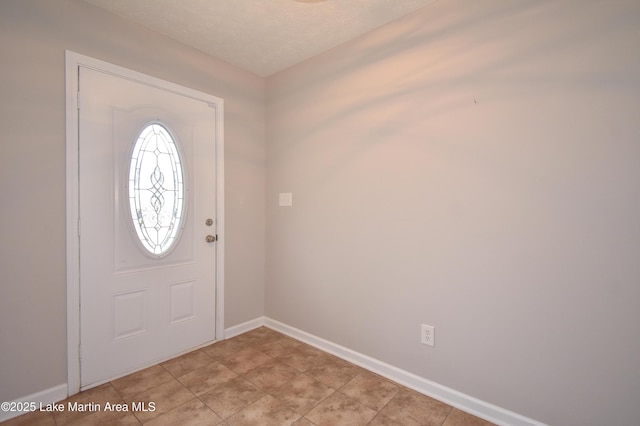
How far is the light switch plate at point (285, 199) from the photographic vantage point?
2.80 metres

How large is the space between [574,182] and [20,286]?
10.3ft

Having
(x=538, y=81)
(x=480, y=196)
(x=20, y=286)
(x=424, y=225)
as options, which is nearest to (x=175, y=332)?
(x=20, y=286)

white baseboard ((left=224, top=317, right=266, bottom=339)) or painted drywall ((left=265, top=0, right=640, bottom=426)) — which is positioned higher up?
painted drywall ((left=265, top=0, right=640, bottom=426))

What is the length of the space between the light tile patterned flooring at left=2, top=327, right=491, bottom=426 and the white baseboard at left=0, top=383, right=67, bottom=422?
36 millimetres

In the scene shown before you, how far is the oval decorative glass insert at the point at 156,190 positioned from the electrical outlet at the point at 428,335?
2.02m

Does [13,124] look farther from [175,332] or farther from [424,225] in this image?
[424,225]

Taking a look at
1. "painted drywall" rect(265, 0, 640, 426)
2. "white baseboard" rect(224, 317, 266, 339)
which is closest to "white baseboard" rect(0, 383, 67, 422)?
"white baseboard" rect(224, 317, 266, 339)

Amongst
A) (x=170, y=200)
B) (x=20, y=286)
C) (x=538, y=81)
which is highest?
(x=538, y=81)

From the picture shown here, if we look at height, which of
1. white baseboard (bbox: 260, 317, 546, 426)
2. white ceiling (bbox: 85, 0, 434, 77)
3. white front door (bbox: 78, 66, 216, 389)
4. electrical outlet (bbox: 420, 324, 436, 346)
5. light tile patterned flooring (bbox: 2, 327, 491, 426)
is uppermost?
white ceiling (bbox: 85, 0, 434, 77)

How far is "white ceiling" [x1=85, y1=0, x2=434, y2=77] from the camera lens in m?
1.91

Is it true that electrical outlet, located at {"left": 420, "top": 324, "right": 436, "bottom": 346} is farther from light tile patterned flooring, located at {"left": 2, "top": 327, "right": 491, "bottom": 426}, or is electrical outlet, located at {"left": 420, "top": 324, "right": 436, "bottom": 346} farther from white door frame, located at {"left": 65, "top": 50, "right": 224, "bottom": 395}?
white door frame, located at {"left": 65, "top": 50, "right": 224, "bottom": 395}

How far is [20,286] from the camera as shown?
66.7 inches

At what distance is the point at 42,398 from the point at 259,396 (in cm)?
131

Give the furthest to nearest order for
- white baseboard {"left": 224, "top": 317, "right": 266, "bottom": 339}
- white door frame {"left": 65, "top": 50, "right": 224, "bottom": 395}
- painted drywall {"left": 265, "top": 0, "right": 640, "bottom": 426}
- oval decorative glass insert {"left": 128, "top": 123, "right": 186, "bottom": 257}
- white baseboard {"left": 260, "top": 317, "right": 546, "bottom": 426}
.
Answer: white baseboard {"left": 224, "top": 317, "right": 266, "bottom": 339} < oval decorative glass insert {"left": 128, "top": 123, "right": 186, "bottom": 257} < white door frame {"left": 65, "top": 50, "right": 224, "bottom": 395} < white baseboard {"left": 260, "top": 317, "right": 546, "bottom": 426} < painted drywall {"left": 265, "top": 0, "right": 640, "bottom": 426}
